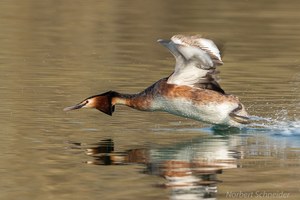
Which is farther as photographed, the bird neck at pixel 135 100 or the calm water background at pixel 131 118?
the bird neck at pixel 135 100

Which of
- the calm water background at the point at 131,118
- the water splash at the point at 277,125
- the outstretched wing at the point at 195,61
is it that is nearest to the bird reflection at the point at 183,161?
the calm water background at the point at 131,118

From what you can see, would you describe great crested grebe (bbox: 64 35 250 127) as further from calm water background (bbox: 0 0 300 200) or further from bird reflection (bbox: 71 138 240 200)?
bird reflection (bbox: 71 138 240 200)

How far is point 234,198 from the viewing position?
8.91 m

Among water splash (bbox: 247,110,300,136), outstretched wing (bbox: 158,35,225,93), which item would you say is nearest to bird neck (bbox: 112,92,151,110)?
outstretched wing (bbox: 158,35,225,93)

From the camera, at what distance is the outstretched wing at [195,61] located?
12.0 m

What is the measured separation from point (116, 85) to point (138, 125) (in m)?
3.04

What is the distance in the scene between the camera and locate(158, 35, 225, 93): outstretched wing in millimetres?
12016

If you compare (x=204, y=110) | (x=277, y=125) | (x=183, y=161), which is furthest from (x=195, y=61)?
(x=183, y=161)

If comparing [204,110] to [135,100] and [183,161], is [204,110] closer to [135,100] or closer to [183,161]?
[135,100]

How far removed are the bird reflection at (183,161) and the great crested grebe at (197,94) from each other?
44 centimetres

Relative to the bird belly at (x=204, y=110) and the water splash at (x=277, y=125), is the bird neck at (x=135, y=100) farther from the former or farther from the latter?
the water splash at (x=277, y=125)

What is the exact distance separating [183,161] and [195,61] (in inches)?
80.2

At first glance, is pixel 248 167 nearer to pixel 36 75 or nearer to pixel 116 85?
pixel 116 85

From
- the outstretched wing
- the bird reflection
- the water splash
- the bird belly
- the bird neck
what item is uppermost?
the outstretched wing
